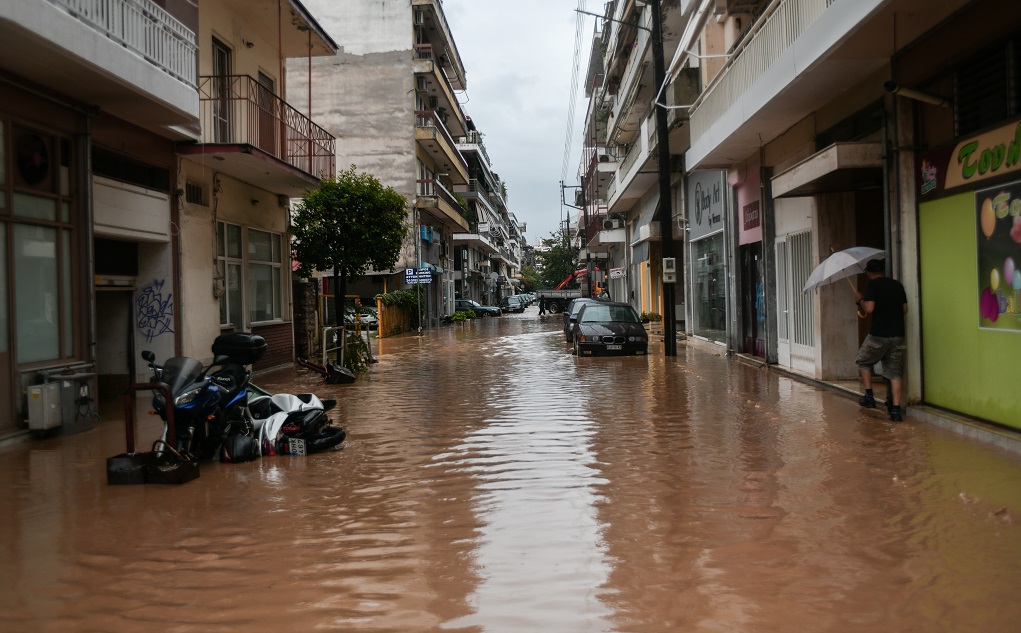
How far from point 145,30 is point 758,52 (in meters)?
9.68

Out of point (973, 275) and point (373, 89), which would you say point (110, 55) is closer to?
point (973, 275)

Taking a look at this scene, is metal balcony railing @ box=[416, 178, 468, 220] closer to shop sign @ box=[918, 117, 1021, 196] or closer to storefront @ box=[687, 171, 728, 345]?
storefront @ box=[687, 171, 728, 345]

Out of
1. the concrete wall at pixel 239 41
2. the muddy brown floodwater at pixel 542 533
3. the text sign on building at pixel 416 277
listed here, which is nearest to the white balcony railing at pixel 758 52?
the muddy brown floodwater at pixel 542 533

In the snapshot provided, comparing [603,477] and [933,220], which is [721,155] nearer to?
[933,220]

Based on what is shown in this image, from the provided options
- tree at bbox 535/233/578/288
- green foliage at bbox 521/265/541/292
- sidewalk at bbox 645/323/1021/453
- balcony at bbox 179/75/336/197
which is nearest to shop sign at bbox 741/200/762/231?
sidewalk at bbox 645/323/1021/453

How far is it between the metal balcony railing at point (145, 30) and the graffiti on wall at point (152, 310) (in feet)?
12.6

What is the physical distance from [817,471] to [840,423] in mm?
2822

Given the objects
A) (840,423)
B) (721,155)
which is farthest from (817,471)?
(721,155)

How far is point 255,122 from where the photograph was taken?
17281mm

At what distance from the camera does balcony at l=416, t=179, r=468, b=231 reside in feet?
140

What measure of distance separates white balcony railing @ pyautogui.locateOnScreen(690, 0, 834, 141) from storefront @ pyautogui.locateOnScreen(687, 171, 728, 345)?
10.4ft

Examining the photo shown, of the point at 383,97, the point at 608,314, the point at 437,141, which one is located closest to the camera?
the point at 608,314

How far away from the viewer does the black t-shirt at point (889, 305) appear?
385 inches

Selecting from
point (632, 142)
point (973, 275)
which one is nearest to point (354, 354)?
point (973, 275)
